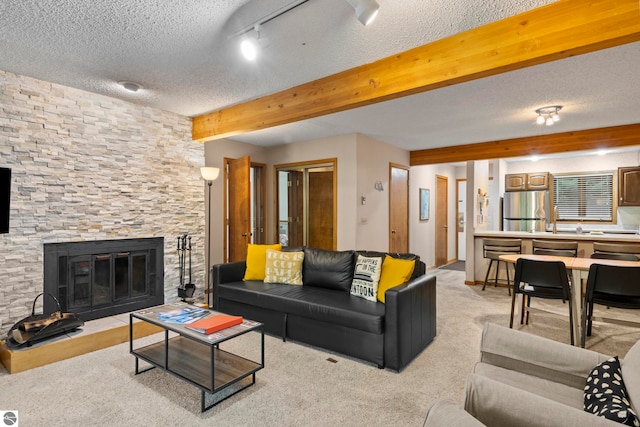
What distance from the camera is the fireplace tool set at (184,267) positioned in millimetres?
4309

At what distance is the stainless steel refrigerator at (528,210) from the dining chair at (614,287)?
13.0 feet

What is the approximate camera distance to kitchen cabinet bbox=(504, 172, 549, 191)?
7.07 meters

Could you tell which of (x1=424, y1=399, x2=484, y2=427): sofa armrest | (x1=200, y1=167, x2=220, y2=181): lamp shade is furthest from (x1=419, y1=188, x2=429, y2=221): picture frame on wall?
(x1=424, y1=399, x2=484, y2=427): sofa armrest

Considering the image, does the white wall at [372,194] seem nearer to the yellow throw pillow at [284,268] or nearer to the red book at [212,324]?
the yellow throw pillow at [284,268]

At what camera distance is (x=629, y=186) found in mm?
6488

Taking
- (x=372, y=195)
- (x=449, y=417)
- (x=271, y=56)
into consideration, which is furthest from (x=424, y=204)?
(x=449, y=417)

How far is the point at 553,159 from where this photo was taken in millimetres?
7516

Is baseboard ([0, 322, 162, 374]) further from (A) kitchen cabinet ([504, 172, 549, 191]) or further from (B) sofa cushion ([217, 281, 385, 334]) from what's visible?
(A) kitchen cabinet ([504, 172, 549, 191])

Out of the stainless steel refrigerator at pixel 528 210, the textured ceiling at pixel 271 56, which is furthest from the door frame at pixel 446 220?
the textured ceiling at pixel 271 56

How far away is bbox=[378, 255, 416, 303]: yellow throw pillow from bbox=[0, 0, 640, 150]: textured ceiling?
179 cm

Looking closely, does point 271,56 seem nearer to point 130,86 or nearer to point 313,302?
point 130,86

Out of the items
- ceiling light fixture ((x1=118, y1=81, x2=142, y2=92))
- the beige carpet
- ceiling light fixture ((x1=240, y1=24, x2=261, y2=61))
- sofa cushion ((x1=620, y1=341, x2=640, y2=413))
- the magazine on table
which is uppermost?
ceiling light fixture ((x1=118, y1=81, x2=142, y2=92))

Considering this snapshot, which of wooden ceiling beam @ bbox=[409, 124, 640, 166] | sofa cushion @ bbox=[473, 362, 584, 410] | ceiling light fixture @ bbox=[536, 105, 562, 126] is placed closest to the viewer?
sofa cushion @ bbox=[473, 362, 584, 410]

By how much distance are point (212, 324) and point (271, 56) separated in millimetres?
2089
